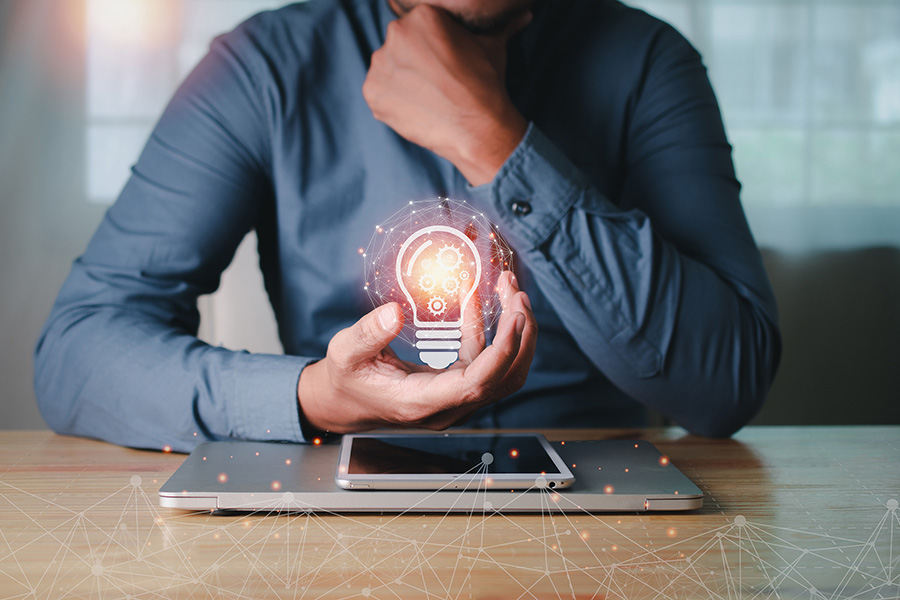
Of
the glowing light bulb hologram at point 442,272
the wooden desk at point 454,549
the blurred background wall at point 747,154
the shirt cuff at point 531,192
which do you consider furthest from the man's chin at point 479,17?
the blurred background wall at point 747,154

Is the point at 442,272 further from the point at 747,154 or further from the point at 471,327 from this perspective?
the point at 747,154

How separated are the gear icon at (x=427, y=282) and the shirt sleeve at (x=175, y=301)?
33 cm

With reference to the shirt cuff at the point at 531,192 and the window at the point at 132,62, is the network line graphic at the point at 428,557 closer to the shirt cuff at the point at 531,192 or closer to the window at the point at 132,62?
the shirt cuff at the point at 531,192

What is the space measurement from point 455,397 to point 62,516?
390 millimetres

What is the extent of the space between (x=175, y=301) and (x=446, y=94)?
60cm

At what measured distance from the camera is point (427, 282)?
0.69m

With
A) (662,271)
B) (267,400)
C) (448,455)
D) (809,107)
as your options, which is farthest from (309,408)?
(809,107)

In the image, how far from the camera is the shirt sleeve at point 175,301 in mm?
958

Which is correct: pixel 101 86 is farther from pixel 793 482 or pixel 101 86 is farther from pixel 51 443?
pixel 793 482

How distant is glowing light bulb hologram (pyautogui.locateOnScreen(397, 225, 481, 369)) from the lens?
2.22 ft

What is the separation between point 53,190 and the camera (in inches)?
95.3

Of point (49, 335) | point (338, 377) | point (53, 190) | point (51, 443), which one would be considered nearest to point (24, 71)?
point (53, 190)

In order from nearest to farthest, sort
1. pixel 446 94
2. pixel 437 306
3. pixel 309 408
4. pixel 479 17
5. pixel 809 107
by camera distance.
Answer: pixel 437 306 < pixel 309 408 < pixel 446 94 < pixel 479 17 < pixel 809 107

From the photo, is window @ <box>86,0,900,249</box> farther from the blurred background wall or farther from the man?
the man
